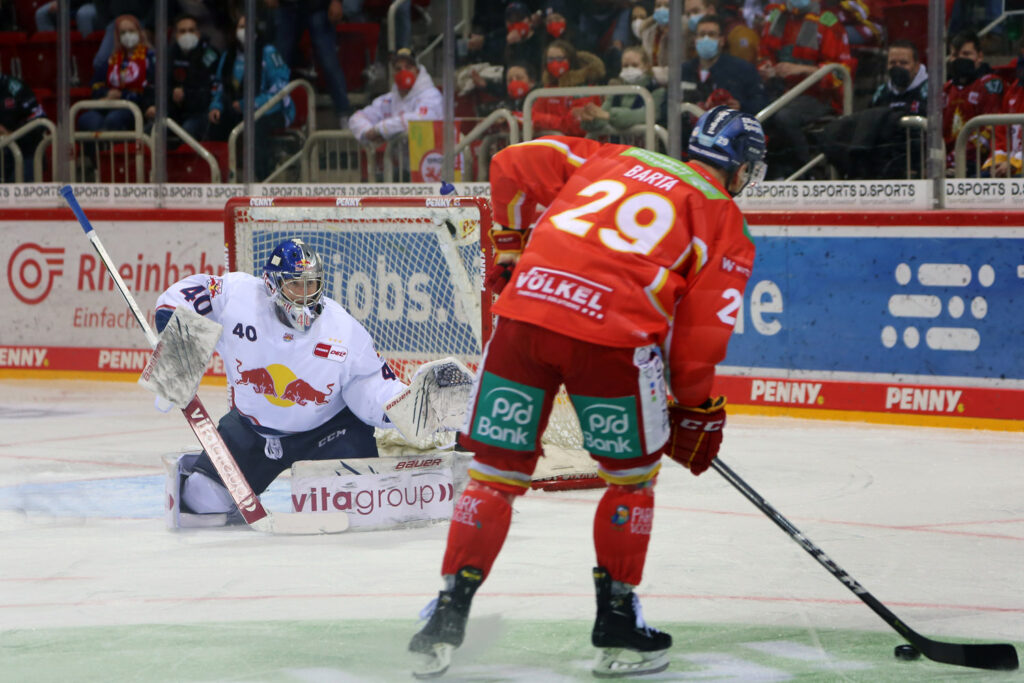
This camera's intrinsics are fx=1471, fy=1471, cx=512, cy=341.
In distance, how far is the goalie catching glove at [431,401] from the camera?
5.34 meters

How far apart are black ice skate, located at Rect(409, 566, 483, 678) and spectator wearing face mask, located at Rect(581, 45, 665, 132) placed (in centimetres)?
563

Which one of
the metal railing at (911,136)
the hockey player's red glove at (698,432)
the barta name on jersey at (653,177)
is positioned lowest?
the hockey player's red glove at (698,432)

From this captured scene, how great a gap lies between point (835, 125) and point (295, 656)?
5682mm

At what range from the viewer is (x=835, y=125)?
838 centimetres

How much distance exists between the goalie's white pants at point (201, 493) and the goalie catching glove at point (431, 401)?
687 mm

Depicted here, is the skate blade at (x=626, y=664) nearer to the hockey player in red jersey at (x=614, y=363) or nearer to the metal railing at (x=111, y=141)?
the hockey player in red jersey at (x=614, y=363)

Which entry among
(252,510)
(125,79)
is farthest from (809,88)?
(125,79)

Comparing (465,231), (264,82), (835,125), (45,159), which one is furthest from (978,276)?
(45,159)

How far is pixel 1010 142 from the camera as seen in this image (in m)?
7.89

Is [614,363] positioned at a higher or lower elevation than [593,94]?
lower

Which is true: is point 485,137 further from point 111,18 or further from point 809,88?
point 111,18

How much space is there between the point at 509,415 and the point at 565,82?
5.82 meters

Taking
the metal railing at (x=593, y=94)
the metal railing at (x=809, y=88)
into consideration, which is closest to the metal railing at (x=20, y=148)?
the metal railing at (x=593, y=94)

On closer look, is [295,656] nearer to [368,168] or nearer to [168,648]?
[168,648]
